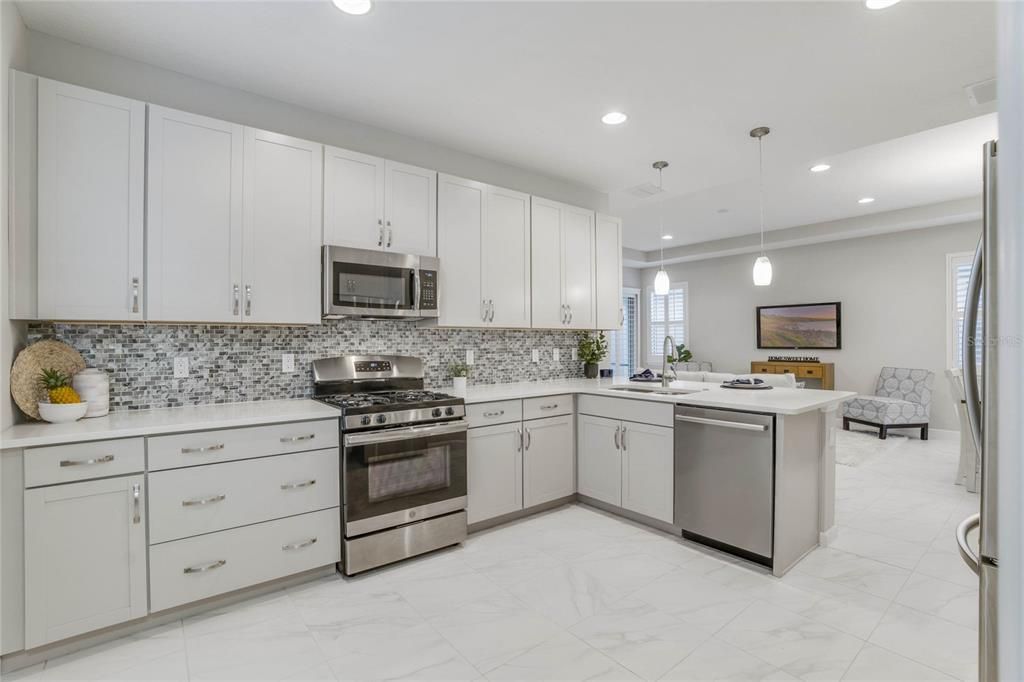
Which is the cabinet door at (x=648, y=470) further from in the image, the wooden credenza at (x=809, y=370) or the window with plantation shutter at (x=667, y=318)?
the window with plantation shutter at (x=667, y=318)

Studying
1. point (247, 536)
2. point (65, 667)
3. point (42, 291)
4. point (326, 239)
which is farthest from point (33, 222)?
point (65, 667)

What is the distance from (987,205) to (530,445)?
2.80 m

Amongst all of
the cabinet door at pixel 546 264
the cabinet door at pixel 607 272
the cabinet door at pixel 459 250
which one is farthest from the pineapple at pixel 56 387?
the cabinet door at pixel 607 272

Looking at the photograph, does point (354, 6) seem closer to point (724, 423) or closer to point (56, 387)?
→ point (56, 387)

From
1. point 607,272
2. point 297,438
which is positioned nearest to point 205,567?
point 297,438

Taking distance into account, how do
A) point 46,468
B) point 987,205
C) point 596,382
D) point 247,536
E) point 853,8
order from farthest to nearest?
point 596,382, point 247,536, point 853,8, point 46,468, point 987,205

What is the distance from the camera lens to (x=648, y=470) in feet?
10.7

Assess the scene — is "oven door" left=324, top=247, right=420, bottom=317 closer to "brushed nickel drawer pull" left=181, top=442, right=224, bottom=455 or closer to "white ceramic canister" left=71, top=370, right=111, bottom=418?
"brushed nickel drawer pull" left=181, top=442, right=224, bottom=455

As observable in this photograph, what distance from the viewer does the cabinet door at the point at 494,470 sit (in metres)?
3.15

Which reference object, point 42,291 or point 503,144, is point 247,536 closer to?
point 42,291

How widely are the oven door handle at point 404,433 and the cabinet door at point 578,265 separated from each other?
1.66 m

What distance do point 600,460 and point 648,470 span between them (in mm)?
420

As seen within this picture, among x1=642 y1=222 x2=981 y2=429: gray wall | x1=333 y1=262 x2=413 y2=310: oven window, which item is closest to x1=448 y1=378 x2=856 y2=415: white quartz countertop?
x1=333 y1=262 x2=413 y2=310: oven window

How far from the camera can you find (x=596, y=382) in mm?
4297
